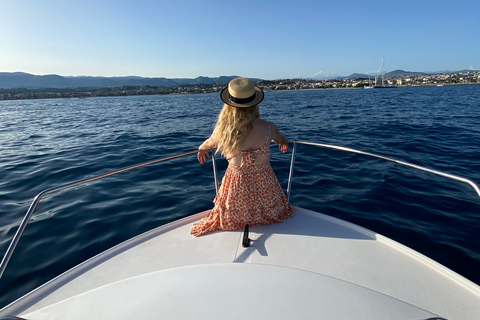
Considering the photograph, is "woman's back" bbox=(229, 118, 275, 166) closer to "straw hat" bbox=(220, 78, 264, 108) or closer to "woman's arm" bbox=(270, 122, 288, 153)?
"woman's arm" bbox=(270, 122, 288, 153)

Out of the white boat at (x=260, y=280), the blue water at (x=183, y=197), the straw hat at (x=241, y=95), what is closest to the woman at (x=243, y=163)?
the straw hat at (x=241, y=95)

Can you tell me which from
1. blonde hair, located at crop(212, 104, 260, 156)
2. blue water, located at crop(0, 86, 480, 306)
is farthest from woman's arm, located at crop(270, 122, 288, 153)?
blue water, located at crop(0, 86, 480, 306)

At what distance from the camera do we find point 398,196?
4.18 m

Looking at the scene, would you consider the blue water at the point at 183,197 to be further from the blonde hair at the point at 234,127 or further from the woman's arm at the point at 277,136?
the blonde hair at the point at 234,127

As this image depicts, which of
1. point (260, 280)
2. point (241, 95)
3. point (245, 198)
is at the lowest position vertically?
point (245, 198)

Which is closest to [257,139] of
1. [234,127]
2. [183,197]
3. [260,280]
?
[234,127]

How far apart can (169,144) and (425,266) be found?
25.1ft

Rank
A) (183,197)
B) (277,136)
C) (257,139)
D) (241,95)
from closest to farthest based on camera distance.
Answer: (241,95) → (257,139) → (277,136) → (183,197)

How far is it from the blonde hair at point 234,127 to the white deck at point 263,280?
0.80 meters

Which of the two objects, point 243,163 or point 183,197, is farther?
point 183,197

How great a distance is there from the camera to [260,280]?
1.12 meters

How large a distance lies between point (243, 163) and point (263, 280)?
1.26m

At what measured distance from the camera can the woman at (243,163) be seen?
215 cm

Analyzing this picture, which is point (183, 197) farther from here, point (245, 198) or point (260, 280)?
point (260, 280)
